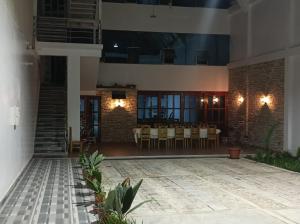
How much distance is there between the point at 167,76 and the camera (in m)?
17.4

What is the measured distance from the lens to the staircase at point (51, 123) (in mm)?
12250

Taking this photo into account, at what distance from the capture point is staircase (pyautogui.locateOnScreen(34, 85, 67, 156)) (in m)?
12.2

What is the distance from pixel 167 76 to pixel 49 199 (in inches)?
444

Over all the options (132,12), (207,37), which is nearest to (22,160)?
(132,12)

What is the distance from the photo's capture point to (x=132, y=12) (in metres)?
17.1

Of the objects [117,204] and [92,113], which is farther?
[92,113]

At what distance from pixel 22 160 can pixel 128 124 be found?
7975mm

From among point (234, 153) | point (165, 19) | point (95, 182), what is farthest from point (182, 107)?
point (95, 182)

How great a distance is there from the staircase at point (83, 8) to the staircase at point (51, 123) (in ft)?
10.6

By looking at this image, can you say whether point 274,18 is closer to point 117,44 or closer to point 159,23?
point 159,23

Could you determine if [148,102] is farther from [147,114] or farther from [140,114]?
[140,114]

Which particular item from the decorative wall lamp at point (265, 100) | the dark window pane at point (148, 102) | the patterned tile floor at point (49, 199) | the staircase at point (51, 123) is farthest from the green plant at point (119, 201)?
the dark window pane at point (148, 102)

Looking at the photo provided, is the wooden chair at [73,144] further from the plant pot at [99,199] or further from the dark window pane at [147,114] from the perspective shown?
the plant pot at [99,199]

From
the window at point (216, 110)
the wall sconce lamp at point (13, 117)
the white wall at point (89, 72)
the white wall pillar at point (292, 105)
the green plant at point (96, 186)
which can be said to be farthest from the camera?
the window at point (216, 110)
